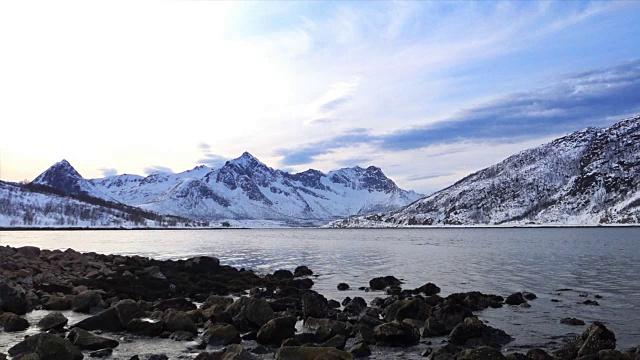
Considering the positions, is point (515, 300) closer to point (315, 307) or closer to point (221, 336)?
point (315, 307)

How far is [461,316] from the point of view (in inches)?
899

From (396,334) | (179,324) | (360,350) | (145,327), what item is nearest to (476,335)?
(396,334)

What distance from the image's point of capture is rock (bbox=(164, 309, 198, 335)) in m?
21.1

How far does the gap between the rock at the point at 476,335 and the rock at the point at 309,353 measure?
5.48 meters

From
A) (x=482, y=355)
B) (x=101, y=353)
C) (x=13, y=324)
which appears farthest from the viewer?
(x=13, y=324)

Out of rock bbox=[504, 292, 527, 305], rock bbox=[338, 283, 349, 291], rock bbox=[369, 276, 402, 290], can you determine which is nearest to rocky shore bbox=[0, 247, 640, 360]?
rock bbox=[504, 292, 527, 305]

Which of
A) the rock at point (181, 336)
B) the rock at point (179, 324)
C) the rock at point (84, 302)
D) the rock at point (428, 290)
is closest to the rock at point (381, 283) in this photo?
the rock at point (428, 290)

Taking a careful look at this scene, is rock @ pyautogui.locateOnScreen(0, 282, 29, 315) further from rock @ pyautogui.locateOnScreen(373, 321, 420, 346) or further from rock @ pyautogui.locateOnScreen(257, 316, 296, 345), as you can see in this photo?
rock @ pyautogui.locateOnScreen(373, 321, 420, 346)

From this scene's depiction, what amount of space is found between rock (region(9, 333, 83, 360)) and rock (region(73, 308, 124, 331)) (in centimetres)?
448

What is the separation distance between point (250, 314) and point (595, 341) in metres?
13.1

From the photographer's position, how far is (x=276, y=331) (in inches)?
786

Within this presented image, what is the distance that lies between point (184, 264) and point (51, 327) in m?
27.0

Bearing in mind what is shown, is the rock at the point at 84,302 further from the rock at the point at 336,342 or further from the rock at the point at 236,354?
the rock at the point at 336,342

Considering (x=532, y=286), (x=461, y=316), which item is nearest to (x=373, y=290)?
(x=532, y=286)
